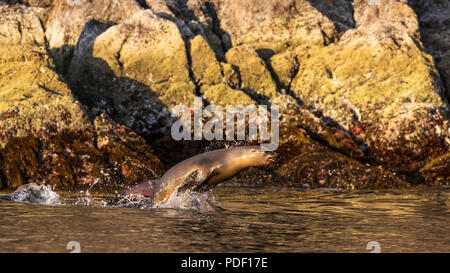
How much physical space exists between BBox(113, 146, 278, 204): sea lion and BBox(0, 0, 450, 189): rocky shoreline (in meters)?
4.85

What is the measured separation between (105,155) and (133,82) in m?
4.93

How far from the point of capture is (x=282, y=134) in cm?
1697

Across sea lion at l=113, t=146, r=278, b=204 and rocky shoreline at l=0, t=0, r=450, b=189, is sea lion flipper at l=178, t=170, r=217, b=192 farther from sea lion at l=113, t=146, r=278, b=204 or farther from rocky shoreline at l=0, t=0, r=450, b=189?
rocky shoreline at l=0, t=0, r=450, b=189

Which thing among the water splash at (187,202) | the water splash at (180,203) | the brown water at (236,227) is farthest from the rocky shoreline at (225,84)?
the water splash at (187,202)

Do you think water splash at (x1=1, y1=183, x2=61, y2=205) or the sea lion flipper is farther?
water splash at (x1=1, y1=183, x2=61, y2=205)

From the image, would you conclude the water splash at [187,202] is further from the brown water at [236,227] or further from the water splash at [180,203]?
the brown water at [236,227]

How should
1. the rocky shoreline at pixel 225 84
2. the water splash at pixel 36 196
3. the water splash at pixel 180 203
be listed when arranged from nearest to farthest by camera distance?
the water splash at pixel 180 203 → the water splash at pixel 36 196 → the rocky shoreline at pixel 225 84

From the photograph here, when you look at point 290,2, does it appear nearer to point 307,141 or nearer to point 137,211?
point 307,141

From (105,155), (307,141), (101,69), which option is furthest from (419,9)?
A: (105,155)

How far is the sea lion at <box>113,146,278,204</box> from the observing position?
9609mm

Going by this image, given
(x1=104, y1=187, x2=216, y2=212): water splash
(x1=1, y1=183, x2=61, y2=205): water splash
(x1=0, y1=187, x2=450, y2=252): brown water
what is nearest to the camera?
(x1=0, y1=187, x2=450, y2=252): brown water

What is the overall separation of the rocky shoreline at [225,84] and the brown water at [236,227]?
444 cm

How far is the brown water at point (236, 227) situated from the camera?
19.4 feet

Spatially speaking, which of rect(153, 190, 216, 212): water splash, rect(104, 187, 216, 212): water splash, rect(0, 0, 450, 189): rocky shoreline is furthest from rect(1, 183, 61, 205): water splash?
rect(0, 0, 450, 189): rocky shoreline
